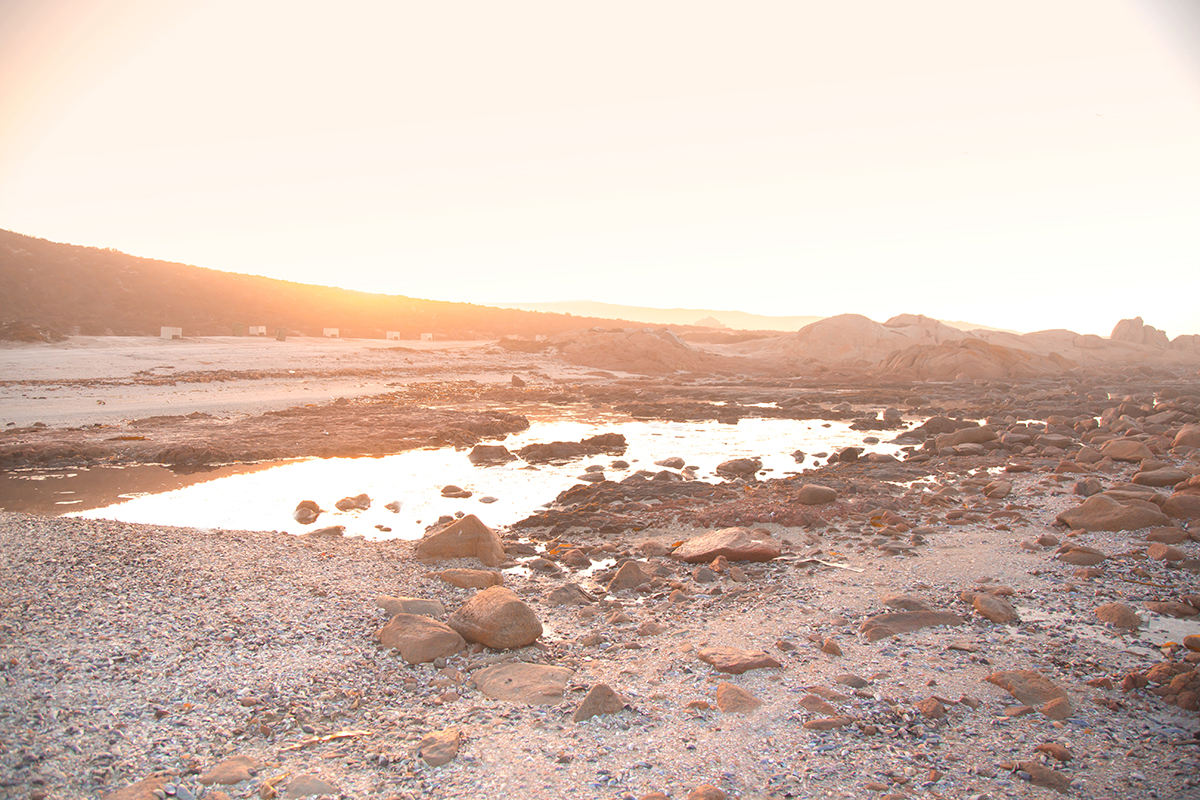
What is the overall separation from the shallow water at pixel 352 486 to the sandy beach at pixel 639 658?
3.27 ft

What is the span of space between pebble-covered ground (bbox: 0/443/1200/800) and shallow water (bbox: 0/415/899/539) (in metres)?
1.71

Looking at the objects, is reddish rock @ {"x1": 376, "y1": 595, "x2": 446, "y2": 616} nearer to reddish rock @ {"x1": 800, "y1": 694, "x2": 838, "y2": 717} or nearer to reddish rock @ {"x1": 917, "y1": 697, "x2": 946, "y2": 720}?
reddish rock @ {"x1": 800, "y1": 694, "x2": 838, "y2": 717}

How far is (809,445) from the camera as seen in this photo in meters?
16.2

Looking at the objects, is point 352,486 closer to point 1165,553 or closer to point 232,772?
point 232,772

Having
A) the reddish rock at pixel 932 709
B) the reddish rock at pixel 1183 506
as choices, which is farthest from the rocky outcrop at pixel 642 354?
the reddish rock at pixel 932 709

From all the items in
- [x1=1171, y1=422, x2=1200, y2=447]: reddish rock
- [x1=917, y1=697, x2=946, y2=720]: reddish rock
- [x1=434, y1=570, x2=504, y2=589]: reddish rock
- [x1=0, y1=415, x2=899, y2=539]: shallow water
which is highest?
[x1=1171, y1=422, x2=1200, y2=447]: reddish rock

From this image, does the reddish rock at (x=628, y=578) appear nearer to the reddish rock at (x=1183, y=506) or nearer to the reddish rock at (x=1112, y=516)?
the reddish rock at (x=1112, y=516)

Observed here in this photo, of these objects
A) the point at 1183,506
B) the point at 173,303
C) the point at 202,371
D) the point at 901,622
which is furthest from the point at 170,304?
the point at 1183,506

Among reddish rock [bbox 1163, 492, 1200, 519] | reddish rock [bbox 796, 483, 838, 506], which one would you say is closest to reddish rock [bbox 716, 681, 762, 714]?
reddish rock [bbox 796, 483, 838, 506]

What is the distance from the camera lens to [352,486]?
36.9ft

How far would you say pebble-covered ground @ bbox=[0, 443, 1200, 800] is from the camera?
3623 mm

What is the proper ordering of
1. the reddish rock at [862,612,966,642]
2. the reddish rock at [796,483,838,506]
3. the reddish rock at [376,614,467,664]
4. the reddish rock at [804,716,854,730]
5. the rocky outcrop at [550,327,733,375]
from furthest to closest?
the rocky outcrop at [550,327,733,375], the reddish rock at [796,483,838,506], the reddish rock at [862,612,966,642], the reddish rock at [376,614,467,664], the reddish rock at [804,716,854,730]

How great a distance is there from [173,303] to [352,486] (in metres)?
56.1

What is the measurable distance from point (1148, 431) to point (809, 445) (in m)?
8.36
